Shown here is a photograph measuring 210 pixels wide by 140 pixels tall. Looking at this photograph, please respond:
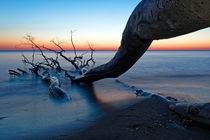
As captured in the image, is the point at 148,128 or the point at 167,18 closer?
the point at 167,18

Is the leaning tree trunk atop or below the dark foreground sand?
atop

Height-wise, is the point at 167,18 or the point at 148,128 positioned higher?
the point at 167,18

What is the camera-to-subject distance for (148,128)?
2.58 meters

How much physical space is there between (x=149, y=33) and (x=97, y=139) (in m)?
1.93

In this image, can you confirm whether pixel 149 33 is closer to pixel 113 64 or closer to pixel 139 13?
pixel 139 13

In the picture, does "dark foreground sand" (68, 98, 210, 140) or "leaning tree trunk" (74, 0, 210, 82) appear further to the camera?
"dark foreground sand" (68, 98, 210, 140)

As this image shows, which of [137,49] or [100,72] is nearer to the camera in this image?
[137,49]

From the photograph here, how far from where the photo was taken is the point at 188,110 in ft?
9.16

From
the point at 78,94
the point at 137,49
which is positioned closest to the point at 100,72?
the point at 78,94

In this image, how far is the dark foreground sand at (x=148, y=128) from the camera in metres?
2.34

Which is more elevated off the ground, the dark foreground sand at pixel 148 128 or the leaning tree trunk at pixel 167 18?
the leaning tree trunk at pixel 167 18

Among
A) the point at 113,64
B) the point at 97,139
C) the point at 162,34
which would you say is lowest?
the point at 97,139

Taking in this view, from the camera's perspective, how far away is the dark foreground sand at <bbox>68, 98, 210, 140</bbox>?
7.69ft

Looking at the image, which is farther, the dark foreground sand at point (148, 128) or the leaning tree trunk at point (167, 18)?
the dark foreground sand at point (148, 128)
